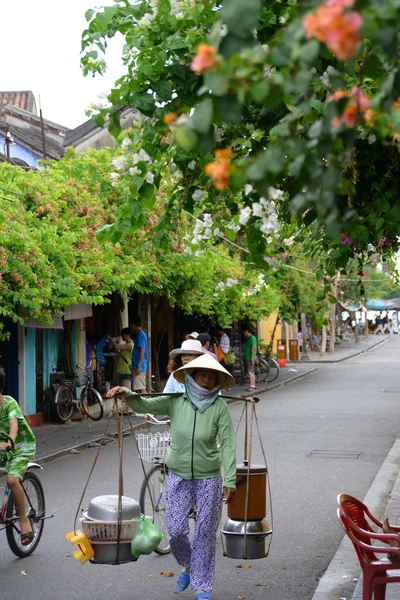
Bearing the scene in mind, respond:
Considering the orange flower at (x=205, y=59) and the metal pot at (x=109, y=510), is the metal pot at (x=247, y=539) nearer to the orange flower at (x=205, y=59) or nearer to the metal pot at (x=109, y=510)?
the metal pot at (x=109, y=510)

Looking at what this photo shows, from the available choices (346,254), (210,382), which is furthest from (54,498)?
(346,254)

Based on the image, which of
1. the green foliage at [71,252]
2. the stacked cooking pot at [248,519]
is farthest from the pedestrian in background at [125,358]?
the stacked cooking pot at [248,519]

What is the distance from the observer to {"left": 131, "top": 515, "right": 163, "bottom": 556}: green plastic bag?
19.4 feet

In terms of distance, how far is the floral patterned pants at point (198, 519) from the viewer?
6492 millimetres

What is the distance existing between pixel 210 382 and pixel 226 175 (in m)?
4.50

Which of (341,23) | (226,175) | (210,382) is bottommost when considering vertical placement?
(210,382)

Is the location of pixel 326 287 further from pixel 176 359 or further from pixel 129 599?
pixel 129 599

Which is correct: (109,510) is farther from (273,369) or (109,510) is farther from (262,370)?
(273,369)

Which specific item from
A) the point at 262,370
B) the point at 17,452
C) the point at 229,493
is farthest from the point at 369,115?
the point at 262,370

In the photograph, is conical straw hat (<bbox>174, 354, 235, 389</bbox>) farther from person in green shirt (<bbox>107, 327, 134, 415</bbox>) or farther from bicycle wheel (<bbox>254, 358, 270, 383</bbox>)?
bicycle wheel (<bbox>254, 358, 270, 383</bbox>)

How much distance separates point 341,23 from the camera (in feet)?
6.21

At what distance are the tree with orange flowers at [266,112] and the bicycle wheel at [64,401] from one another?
37.4ft

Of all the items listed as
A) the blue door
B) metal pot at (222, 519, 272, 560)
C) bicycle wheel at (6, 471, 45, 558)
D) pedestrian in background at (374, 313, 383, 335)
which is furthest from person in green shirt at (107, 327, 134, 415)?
pedestrian in background at (374, 313, 383, 335)

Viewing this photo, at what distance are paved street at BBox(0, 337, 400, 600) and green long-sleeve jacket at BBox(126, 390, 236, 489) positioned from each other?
109 cm
